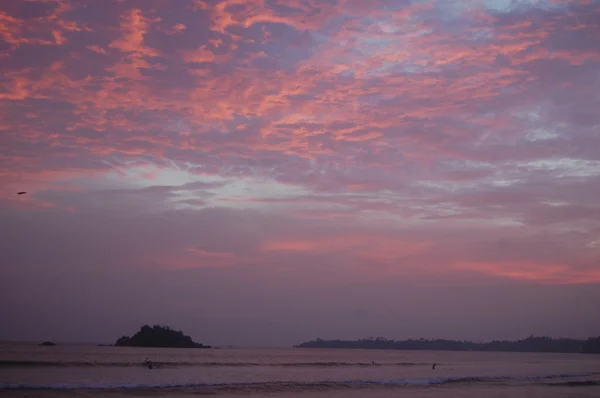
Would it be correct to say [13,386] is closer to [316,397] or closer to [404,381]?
[316,397]

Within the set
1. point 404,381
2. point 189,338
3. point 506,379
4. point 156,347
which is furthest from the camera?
point 189,338

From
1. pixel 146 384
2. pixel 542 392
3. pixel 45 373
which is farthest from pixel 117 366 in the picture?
pixel 542 392

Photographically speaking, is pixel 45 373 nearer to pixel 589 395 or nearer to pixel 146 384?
pixel 146 384

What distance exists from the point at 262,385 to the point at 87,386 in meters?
13.5

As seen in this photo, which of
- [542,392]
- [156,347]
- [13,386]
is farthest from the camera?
[156,347]

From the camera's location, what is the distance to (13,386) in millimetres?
36938

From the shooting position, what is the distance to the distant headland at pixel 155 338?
463ft

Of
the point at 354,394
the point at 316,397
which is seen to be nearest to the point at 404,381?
the point at 354,394

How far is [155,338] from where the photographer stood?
469ft

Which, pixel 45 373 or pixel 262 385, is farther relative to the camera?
pixel 45 373

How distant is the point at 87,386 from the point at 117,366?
25880 millimetres

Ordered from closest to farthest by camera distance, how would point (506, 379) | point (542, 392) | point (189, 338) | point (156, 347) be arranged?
point (542, 392)
point (506, 379)
point (156, 347)
point (189, 338)

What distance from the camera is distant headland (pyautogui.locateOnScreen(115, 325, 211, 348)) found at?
141 meters

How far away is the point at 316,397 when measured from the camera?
122 feet
